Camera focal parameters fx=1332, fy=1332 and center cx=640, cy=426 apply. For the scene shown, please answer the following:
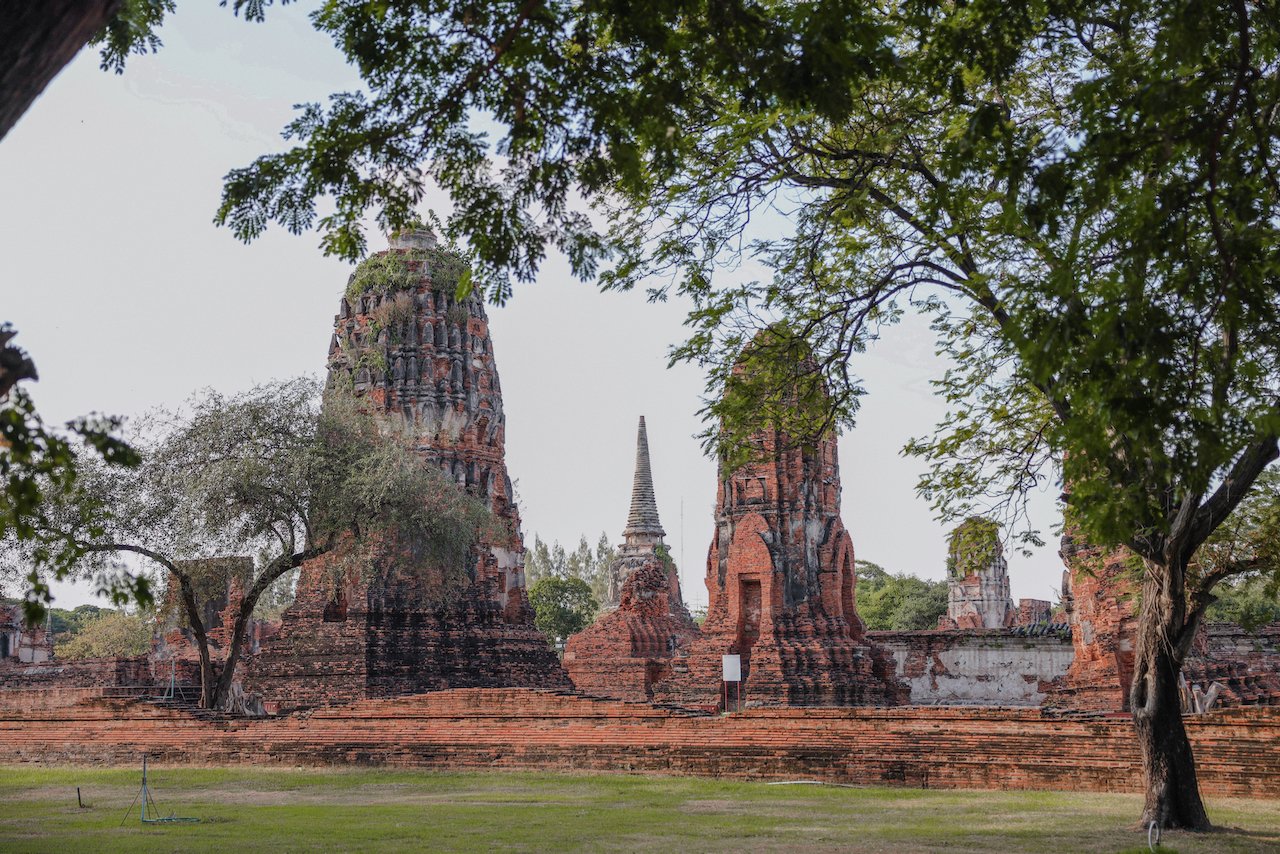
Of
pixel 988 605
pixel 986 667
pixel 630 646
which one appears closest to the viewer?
pixel 986 667

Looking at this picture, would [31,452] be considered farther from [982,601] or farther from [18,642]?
[982,601]

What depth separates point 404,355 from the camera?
24.6 m

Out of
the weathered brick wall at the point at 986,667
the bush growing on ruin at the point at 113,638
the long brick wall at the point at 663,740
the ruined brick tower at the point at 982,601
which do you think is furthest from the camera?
the ruined brick tower at the point at 982,601

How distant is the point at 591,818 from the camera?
10852 millimetres

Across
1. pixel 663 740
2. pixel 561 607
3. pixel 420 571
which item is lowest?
pixel 663 740

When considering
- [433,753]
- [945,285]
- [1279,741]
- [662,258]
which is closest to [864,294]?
[945,285]

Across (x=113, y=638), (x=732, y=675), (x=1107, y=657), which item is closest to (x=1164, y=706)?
(x=732, y=675)

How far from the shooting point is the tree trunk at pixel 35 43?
4.12 meters

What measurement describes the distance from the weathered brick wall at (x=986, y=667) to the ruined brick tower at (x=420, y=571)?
7.50 meters

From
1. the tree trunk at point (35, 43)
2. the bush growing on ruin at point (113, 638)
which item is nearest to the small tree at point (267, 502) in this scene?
the tree trunk at point (35, 43)

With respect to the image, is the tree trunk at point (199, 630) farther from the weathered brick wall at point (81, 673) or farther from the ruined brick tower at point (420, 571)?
the weathered brick wall at point (81, 673)

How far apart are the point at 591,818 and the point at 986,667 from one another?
1740 centimetres

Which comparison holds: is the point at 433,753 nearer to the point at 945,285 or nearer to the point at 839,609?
the point at 839,609

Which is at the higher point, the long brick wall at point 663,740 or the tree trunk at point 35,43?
the tree trunk at point 35,43
